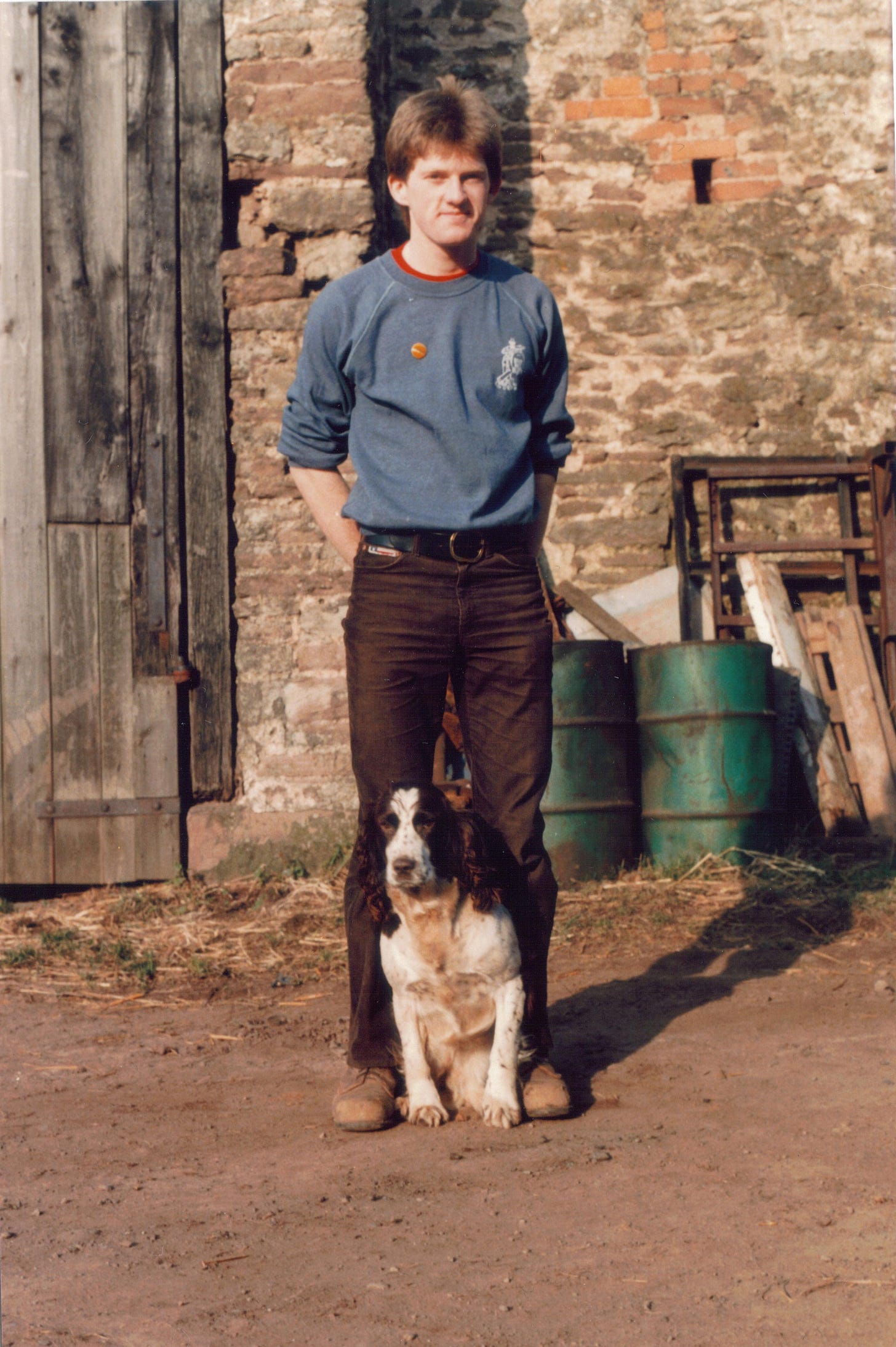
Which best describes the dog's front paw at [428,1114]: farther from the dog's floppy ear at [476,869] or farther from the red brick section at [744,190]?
the red brick section at [744,190]

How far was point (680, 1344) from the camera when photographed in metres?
1.75

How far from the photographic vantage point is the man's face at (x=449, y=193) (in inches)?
107

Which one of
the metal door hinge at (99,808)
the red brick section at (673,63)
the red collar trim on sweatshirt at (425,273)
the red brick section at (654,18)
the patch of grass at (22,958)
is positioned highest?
the red brick section at (654,18)

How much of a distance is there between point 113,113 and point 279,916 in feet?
11.4

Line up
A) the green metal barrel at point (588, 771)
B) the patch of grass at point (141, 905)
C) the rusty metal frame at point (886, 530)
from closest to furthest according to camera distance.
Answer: the patch of grass at point (141, 905) → the green metal barrel at point (588, 771) → the rusty metal frame at point (886, 530)

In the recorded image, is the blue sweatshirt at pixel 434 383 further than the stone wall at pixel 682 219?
No

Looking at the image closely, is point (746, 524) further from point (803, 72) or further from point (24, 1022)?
point (24, 1022)

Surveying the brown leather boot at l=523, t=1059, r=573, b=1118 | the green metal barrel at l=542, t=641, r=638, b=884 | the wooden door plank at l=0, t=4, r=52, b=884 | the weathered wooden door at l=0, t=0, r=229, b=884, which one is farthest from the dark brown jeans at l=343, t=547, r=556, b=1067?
the wooden door plank at l=0, t=4, r=52, b=884

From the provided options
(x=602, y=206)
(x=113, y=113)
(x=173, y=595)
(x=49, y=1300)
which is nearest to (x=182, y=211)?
(x=113, y=113)

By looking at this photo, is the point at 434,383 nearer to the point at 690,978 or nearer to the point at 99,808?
the point at 690,978

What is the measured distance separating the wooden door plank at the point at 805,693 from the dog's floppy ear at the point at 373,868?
11.0 feet

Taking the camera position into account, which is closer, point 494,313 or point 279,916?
point 494,313

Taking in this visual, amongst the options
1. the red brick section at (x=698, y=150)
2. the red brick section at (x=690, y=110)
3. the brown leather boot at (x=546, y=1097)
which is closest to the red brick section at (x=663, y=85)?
the red brick section at (x=690, y=110)

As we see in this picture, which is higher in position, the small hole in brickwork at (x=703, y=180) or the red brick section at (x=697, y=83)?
the red brick section at (x=697, y=83)
